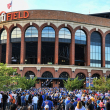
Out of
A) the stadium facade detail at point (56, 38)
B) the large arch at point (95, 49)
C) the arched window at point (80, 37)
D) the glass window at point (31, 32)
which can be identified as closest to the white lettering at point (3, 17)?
the stadium facade detail at point (56, 38)

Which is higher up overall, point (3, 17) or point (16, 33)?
point (3, 17)

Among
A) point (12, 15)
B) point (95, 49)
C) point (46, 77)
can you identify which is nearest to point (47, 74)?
point (46, 77)

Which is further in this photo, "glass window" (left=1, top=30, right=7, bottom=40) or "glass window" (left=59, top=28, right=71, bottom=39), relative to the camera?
"glass window" (left=1, top=30, right=7, bottom=40)

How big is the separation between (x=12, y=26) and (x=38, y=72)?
15040 mm

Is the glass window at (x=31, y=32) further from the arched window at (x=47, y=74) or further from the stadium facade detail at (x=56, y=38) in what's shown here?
the arched window at (x=47, y=74)

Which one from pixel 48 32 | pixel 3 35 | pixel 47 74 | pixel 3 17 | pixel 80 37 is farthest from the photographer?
pixel 3 35

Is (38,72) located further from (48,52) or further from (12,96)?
(12,96)

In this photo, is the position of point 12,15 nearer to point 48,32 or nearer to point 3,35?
point 3,35

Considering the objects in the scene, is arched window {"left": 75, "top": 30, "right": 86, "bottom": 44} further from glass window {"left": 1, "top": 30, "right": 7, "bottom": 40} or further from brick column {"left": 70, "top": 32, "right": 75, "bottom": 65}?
glass window {"left": 1, "top": 30, "right": 7, "bottom": 40}

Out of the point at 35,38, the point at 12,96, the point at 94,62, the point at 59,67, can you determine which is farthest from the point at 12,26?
the point at 12,96

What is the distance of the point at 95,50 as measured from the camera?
5694 cm

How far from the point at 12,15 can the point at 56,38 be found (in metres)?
13.9

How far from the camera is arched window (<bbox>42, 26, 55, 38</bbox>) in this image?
5228cm

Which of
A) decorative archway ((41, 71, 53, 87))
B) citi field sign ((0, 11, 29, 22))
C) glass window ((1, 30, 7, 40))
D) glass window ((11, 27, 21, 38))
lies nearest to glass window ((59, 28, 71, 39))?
citi field sign ((0, 11, 29, 22))
